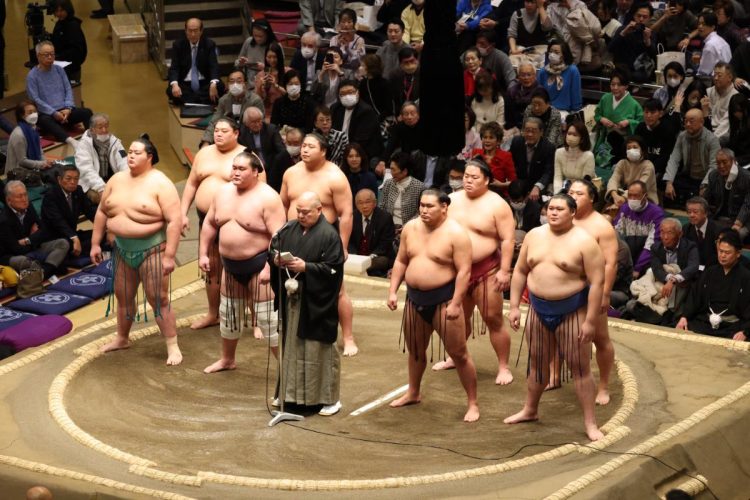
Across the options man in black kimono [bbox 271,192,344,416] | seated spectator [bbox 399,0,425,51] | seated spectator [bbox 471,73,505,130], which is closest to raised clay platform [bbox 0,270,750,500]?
man in black kimono [bbox 271,192,344,416]

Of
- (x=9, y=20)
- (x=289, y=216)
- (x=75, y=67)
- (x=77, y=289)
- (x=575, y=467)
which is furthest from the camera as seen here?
(x=9, y=20)

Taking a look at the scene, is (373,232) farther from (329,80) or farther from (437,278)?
(437,278)

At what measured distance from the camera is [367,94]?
25.2ft

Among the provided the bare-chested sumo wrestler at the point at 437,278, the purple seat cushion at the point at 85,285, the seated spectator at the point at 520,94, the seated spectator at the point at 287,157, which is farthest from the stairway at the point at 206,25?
the bare-chested sumo wrestler at the point at 437,278

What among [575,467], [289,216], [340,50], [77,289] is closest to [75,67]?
[340,50]

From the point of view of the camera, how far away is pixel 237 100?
7.96 meters

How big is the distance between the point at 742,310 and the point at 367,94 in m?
2.71

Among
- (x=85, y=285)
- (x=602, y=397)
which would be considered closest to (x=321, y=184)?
(x=602, y=397)

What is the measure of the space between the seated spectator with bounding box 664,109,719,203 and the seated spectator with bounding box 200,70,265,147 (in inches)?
94.1

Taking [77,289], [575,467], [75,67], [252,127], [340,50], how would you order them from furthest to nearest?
[75,67], [340,50], [252,127], [77,289], [575,467]

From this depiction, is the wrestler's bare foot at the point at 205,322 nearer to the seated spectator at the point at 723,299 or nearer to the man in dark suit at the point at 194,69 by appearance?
the seated spectator at the point at 723,299

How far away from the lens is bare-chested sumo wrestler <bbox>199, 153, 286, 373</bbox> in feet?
17.1

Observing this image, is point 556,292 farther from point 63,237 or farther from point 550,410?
point 63,237

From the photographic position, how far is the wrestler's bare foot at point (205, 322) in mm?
6000
